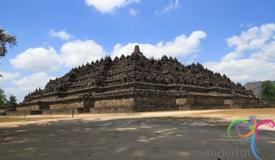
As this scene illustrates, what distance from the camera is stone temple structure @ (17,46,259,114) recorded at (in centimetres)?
3445

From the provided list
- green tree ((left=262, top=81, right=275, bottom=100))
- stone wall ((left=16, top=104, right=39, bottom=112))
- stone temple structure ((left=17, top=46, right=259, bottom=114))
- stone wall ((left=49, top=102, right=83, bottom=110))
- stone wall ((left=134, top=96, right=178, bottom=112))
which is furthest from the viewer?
green tree ((left=262, top=81, right=275, bottom=100))

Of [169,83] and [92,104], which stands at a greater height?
[169,83]

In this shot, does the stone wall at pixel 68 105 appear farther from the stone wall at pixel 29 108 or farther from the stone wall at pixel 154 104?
the stone wall at pixel 154 104

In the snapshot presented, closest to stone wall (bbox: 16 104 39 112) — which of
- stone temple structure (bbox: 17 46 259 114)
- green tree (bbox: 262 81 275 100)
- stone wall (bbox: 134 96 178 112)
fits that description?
stone temple structure (bbox: 17 46 259 114)

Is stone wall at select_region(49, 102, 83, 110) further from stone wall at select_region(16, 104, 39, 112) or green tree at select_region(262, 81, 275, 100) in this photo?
green tree at select_region(262, 81, 275, 100)

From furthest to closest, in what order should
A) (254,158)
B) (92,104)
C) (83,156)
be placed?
(92,104) → (83,156) → (254,158)

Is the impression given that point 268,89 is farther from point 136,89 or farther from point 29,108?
point 29,108

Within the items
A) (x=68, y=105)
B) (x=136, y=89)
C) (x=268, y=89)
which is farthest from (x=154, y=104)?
(x=268, y=89)

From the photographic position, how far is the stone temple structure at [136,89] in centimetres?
3445

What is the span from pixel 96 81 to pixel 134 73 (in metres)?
7.53

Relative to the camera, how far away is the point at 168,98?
36594mm

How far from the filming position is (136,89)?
118ft

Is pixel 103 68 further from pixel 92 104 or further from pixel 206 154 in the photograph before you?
pixel 206 154

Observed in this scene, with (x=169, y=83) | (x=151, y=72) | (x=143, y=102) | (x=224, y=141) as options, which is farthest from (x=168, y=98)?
(x=224, y=141)
